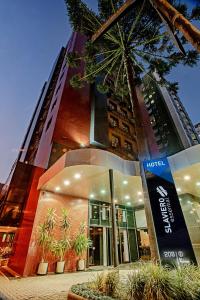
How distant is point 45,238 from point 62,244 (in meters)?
1.12

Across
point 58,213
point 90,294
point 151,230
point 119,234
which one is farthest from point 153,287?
point 119,234

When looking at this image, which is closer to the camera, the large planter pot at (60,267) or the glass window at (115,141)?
the large planter pot at (60,267)

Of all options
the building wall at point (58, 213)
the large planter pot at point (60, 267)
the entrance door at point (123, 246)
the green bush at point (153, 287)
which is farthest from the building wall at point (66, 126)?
the green bush at point (153, 287)

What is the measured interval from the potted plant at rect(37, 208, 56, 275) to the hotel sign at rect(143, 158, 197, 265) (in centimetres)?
623

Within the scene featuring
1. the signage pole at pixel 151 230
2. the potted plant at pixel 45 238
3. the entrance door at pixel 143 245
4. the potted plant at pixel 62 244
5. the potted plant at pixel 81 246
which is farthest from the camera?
the entrance door at pixel 143 245

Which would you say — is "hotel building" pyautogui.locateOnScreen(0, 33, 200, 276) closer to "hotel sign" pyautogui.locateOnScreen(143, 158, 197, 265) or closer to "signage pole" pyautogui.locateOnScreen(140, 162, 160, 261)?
"signage pole" pyautogui.locateOnScreen(140, 162, 160, 261)

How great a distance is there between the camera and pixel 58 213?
10.9m

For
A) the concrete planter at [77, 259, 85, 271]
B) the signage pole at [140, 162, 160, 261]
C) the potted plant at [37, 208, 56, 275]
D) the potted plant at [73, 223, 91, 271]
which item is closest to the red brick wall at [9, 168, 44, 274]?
the potted plant at [37, 208, 56, 275]

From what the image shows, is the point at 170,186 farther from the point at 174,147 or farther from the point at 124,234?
the point at 174,147

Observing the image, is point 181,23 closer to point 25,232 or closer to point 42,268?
point 42,268

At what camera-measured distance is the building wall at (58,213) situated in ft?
29.8

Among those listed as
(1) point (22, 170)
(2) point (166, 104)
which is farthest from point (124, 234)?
(2) point (166, 104)

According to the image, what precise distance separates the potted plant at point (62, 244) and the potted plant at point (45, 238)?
38 centimetres

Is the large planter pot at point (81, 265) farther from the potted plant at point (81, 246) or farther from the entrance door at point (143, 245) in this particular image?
the entrance door at point (143, 245)
